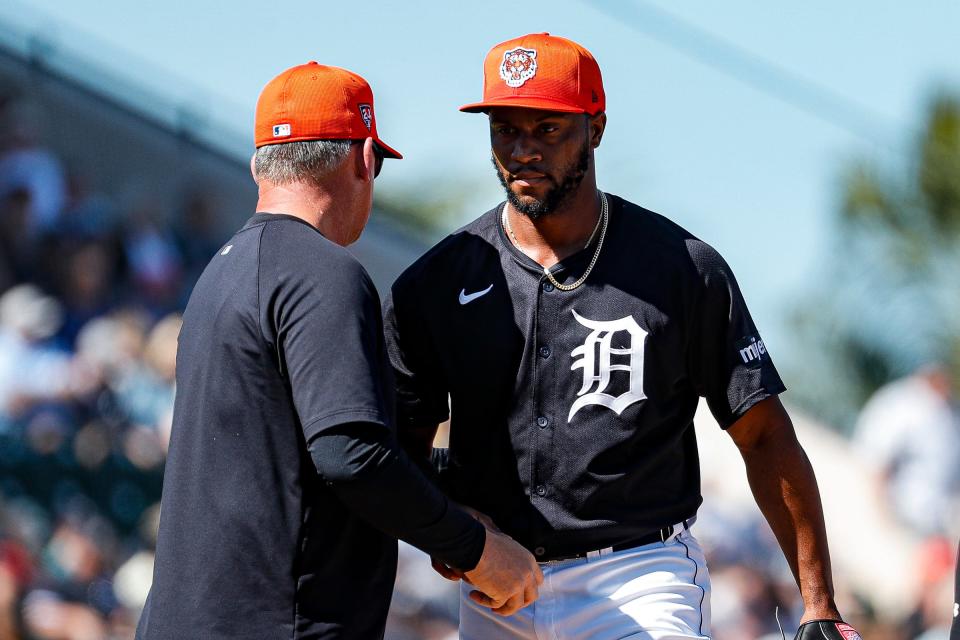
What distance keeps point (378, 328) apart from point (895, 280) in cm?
1513

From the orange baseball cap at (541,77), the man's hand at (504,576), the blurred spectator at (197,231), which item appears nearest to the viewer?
the man's hand at (504,576)

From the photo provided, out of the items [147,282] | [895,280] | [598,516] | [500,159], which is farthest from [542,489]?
[895,280]

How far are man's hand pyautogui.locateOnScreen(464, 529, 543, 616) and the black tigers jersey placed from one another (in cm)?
26

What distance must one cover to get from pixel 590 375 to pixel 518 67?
92 cm

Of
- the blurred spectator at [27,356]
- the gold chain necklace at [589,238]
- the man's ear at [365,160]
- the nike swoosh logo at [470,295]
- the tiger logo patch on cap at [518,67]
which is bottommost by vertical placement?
the blurred spectator at [27,356]

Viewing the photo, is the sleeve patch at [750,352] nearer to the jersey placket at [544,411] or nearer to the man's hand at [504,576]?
the jersey placket at [544,411]

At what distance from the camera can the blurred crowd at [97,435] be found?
7707 mm

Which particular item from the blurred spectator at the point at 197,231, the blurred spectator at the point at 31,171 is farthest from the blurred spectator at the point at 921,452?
the blurred spectator at the point at 31,171

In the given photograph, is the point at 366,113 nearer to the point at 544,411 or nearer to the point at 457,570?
the point at 544,411

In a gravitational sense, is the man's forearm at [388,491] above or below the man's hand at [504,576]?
above

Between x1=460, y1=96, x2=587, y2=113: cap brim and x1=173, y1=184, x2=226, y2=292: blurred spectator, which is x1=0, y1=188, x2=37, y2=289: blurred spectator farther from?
x1=460, y1=96, x2=587, y2=113: cap brim

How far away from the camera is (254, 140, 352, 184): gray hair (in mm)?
3400

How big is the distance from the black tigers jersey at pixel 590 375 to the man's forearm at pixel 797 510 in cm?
18

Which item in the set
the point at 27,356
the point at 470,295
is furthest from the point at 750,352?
the point at 27,356
